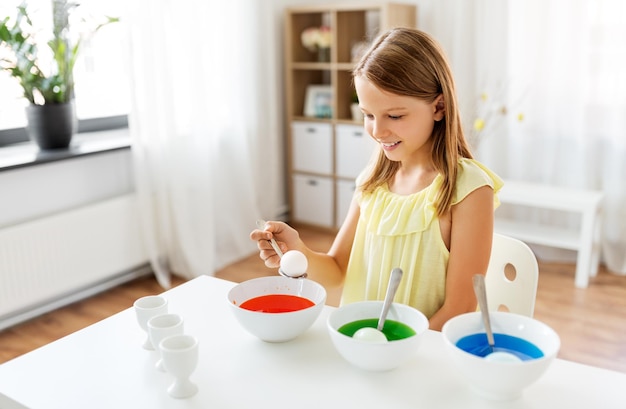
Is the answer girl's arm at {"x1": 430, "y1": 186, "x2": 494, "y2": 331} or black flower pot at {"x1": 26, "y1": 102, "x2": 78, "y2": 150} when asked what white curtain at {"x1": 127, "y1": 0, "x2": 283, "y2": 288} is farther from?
girl's arm at {"x1": 430, "y1": 186, "x2": 494, "y2": 331}

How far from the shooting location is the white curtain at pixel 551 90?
3.11 metres

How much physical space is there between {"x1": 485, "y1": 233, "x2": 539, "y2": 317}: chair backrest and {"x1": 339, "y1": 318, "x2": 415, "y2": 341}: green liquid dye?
1.20 ft

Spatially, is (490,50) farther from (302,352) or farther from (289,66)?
(302,352)

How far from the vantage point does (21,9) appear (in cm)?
259

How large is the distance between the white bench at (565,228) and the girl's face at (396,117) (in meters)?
2.03

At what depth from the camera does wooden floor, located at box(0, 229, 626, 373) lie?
96.3 inches

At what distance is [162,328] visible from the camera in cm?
99

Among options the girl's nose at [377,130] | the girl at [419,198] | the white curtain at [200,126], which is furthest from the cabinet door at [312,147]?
the girl's nose at [377,130]

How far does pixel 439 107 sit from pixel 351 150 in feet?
8.21

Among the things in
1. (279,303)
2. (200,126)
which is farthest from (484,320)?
(200,126)

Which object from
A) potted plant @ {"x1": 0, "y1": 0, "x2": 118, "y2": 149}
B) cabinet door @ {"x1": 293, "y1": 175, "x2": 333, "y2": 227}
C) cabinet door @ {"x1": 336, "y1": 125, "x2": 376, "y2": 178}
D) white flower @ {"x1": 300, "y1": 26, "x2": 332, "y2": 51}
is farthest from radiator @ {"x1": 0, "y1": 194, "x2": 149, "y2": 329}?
white flower @ {"x1": 300, "y1": 26, "x2": 332, "y2": 51}

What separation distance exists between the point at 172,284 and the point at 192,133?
781mm

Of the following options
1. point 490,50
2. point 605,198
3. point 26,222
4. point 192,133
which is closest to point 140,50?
point 192,133

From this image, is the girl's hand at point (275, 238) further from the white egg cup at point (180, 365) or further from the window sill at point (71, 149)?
the window sill at point (71, 149)
